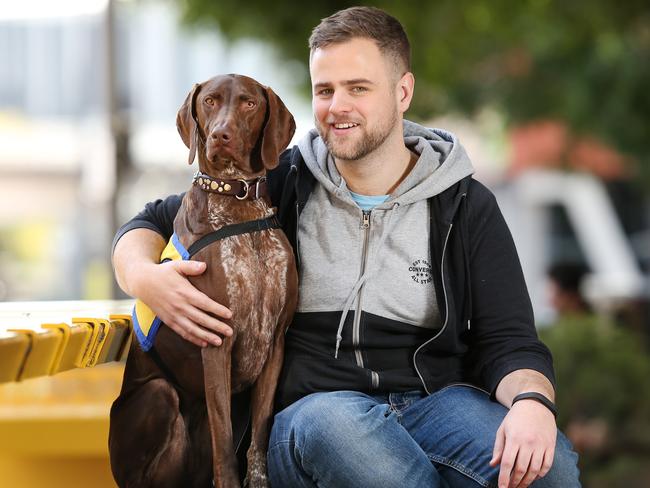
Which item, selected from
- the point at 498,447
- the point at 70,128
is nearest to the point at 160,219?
the point at 498,447

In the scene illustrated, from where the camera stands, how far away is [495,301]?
3055mm

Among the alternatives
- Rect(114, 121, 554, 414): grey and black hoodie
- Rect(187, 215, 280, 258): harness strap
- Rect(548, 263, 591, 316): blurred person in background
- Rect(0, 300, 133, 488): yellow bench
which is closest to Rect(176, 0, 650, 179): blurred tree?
Rect(548, 263, 591, 316): blurred person in background

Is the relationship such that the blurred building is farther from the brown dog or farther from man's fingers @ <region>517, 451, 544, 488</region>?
man's fingers @ <region>517, 451, 544, 488</region>

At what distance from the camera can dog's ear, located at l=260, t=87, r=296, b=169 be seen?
8.91 feet

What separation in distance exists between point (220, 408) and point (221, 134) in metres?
0.66

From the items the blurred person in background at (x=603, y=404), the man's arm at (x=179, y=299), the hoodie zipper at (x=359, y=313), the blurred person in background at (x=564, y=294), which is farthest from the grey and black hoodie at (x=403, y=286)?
the blurred person in background at (x=564, y=294)

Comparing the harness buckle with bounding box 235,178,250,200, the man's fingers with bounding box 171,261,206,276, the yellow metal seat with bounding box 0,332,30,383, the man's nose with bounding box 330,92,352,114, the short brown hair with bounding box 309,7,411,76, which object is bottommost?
the yellow metal seat with bounding box 0,332,30,383

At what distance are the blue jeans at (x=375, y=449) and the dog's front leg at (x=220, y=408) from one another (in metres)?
0.14

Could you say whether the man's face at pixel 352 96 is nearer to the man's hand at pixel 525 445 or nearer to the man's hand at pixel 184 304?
the man's hand at pixel 184 304

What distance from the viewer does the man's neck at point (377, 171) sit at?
10.3 ft

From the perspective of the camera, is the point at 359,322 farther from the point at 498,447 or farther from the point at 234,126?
the point at 234,126

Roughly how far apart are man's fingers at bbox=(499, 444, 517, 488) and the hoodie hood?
2.51ft

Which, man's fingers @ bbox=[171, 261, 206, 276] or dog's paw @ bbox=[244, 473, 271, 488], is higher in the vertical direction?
man's fingers @ bbox=[171, 261, 206, 276]

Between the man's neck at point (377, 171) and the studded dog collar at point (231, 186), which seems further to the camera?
the man's neck at point (377, 171)
